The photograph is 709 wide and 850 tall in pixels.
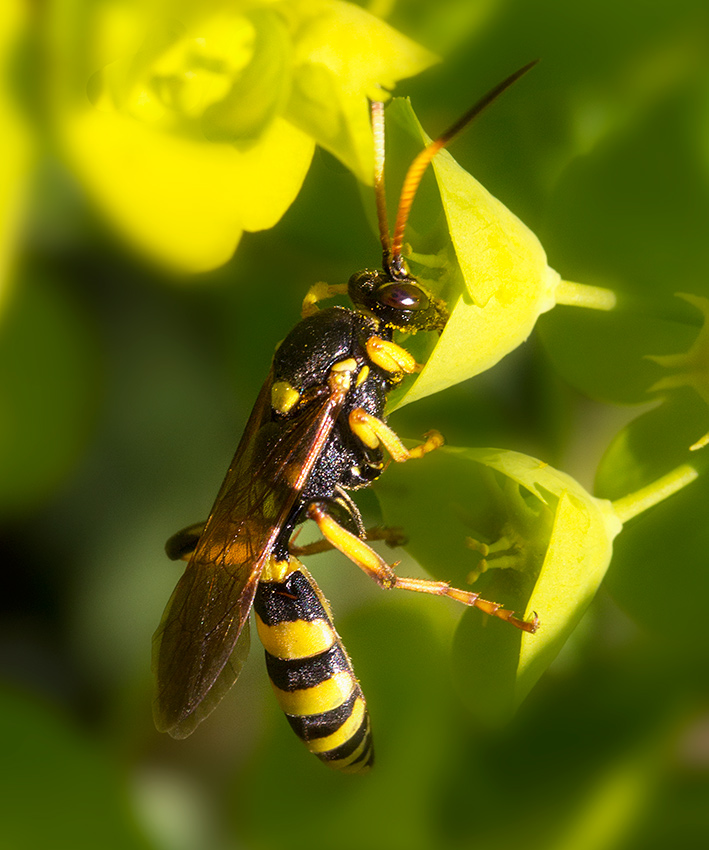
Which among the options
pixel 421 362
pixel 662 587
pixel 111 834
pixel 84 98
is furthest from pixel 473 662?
pixel 84 98

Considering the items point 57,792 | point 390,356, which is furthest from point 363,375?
point 57,792

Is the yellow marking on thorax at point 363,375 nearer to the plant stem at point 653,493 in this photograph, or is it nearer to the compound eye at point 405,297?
the compound eye at point 405,297

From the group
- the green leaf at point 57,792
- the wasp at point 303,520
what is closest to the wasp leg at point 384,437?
the wasp at point 303,520

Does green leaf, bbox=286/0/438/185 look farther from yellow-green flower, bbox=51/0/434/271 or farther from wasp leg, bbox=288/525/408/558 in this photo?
wasp leg, bbox=288/525/408/558

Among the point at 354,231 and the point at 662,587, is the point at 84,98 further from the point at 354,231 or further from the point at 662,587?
the point at 662,587

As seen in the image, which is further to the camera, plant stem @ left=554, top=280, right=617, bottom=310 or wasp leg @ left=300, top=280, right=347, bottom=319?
wasp leg @ left=300, top=280, right=347, bottom=319

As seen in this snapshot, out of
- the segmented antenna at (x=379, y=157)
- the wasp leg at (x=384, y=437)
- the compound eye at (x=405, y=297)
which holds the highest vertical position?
the segmented antenna at (x=379, y=157)

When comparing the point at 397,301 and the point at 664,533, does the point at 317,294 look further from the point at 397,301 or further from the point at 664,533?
the point at 664,533

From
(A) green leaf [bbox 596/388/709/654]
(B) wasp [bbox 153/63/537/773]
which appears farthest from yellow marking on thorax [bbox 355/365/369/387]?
(A) green leaf [bbox 596/388/709/654]
